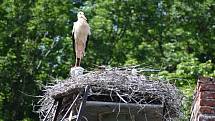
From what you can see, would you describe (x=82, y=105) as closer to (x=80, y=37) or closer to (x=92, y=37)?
(x=80, y=37)

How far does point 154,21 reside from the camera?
70.3 ft

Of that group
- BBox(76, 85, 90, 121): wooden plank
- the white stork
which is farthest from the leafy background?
BBox(76, 85, 90, 121): wooden plank

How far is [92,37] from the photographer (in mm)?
20641

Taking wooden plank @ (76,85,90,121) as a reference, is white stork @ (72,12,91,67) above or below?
above

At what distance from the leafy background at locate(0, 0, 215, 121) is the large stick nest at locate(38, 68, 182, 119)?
34.9 ft

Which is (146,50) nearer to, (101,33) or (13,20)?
(101,33)

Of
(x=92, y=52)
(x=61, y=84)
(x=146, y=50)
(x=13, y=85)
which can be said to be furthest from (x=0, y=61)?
(x=61, y=84)

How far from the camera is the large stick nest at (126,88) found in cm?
818

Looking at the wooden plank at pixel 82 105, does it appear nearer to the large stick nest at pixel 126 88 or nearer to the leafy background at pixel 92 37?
the large stick nest at pixel 126 88

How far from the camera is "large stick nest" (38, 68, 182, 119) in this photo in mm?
8180

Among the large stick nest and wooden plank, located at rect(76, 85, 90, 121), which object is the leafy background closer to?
the large stick nest

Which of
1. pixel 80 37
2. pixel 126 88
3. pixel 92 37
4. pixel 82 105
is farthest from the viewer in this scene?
pixel 92 37

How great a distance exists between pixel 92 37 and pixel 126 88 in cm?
1245

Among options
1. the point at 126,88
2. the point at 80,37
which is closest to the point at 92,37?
the point at 80,37
